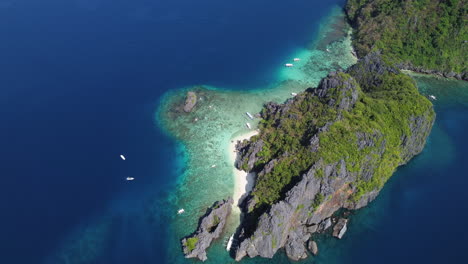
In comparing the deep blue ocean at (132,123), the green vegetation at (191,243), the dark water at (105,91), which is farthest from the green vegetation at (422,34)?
the green vegetation at (191,243)

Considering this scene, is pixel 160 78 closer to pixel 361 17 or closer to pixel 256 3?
pixel 256 3

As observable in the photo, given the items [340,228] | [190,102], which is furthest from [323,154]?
[190,102]

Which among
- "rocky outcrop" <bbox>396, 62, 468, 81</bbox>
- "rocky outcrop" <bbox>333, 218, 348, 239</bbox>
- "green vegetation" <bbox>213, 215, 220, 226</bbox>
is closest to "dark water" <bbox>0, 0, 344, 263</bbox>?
"green vegetation" <bbox>213, 215, 220, 226</bbox>

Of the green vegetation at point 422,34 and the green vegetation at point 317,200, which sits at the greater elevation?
the green vegetation at point 422,34

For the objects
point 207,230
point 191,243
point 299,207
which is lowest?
point 207,230

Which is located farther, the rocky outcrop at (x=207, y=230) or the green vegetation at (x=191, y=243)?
the green vegetation at (x=191, y=243)

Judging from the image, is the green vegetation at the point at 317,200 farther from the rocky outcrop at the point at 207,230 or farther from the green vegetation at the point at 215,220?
the green vegetation at the point at 215,220

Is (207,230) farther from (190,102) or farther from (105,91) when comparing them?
(105,91)

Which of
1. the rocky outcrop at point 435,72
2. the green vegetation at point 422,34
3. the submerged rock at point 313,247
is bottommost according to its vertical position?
the submerged rock at point 313,247
